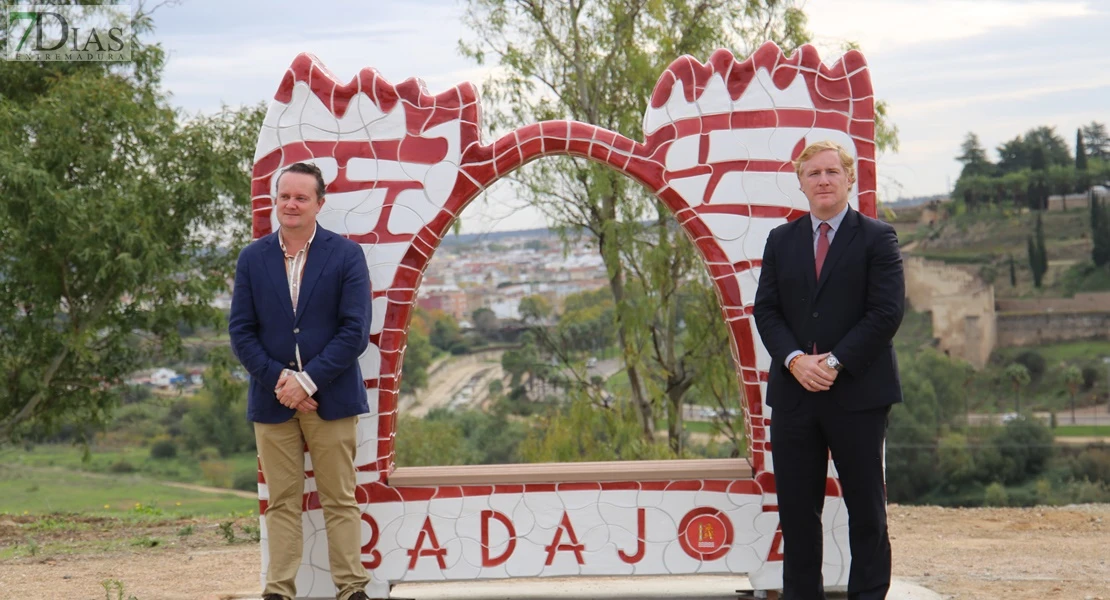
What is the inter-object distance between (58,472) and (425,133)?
18.2 meters

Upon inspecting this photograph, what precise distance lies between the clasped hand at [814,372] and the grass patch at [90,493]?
1136cm

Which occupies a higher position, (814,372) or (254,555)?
(814,372)

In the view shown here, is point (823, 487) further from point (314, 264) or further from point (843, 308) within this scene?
point (314, 264)

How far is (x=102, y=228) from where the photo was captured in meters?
8.09

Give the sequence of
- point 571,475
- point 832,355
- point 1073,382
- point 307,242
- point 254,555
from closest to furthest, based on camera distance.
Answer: point 832,355 < point 307,242 < point 571,475 < point 254,555 < point 1073,382

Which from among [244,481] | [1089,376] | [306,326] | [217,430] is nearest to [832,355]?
[306,326]

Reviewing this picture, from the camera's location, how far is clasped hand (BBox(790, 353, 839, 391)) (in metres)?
3.62

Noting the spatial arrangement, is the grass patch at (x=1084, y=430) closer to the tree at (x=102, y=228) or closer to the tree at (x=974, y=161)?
Answer: the tree at (x=974, y=161)

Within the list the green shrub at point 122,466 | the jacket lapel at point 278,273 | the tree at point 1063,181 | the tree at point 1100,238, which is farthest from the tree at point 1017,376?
the jacket lapel at point 278,273

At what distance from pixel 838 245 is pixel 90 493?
1701cm

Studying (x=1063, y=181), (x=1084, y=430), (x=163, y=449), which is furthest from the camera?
(x=1063, y=181)

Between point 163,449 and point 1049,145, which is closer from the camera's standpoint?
point 163,449

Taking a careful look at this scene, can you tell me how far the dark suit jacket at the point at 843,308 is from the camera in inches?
143

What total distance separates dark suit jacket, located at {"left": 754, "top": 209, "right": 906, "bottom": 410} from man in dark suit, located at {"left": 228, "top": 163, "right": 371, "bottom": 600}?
59.9 inches
